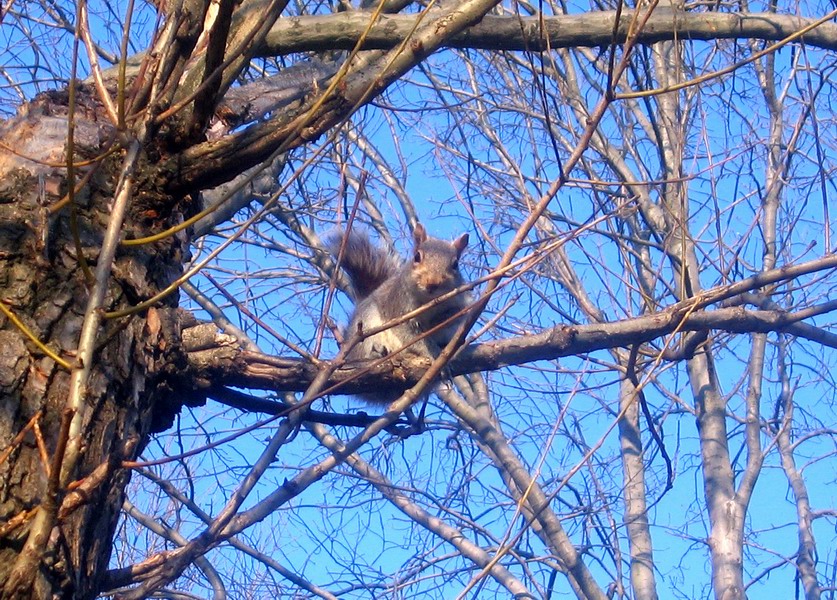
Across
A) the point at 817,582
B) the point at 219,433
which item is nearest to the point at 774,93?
the point at 817,582

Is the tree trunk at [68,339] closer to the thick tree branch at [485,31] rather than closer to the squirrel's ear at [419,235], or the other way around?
the thick tree branch at [485,31]

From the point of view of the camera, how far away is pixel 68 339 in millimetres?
1675

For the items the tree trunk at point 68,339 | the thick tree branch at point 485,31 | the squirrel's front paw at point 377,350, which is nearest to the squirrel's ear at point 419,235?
the squirrel's front paw at point 377,350

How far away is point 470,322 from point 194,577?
364 cm

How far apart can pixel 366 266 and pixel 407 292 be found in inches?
18.9

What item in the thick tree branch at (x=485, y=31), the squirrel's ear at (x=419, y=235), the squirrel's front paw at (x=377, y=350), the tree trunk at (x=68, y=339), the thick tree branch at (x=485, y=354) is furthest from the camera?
the squirrel's ear at (x=419, y=235)

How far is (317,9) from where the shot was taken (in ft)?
15.1

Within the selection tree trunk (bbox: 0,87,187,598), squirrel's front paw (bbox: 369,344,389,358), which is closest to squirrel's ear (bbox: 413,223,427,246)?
squirrel's front paw (bbox: 369,344,389,358)

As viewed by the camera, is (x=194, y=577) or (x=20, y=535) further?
(x=194, y=577)

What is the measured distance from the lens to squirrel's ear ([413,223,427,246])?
448cm

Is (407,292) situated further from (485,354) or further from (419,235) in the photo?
(485,354)

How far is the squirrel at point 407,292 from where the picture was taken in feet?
13.6

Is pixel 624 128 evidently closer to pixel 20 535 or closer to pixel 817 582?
pixel 817 582

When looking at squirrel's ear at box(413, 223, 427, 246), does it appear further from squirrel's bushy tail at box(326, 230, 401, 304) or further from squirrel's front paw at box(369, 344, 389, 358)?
squirrel's front paw at box(369, 344, 389, 358)
